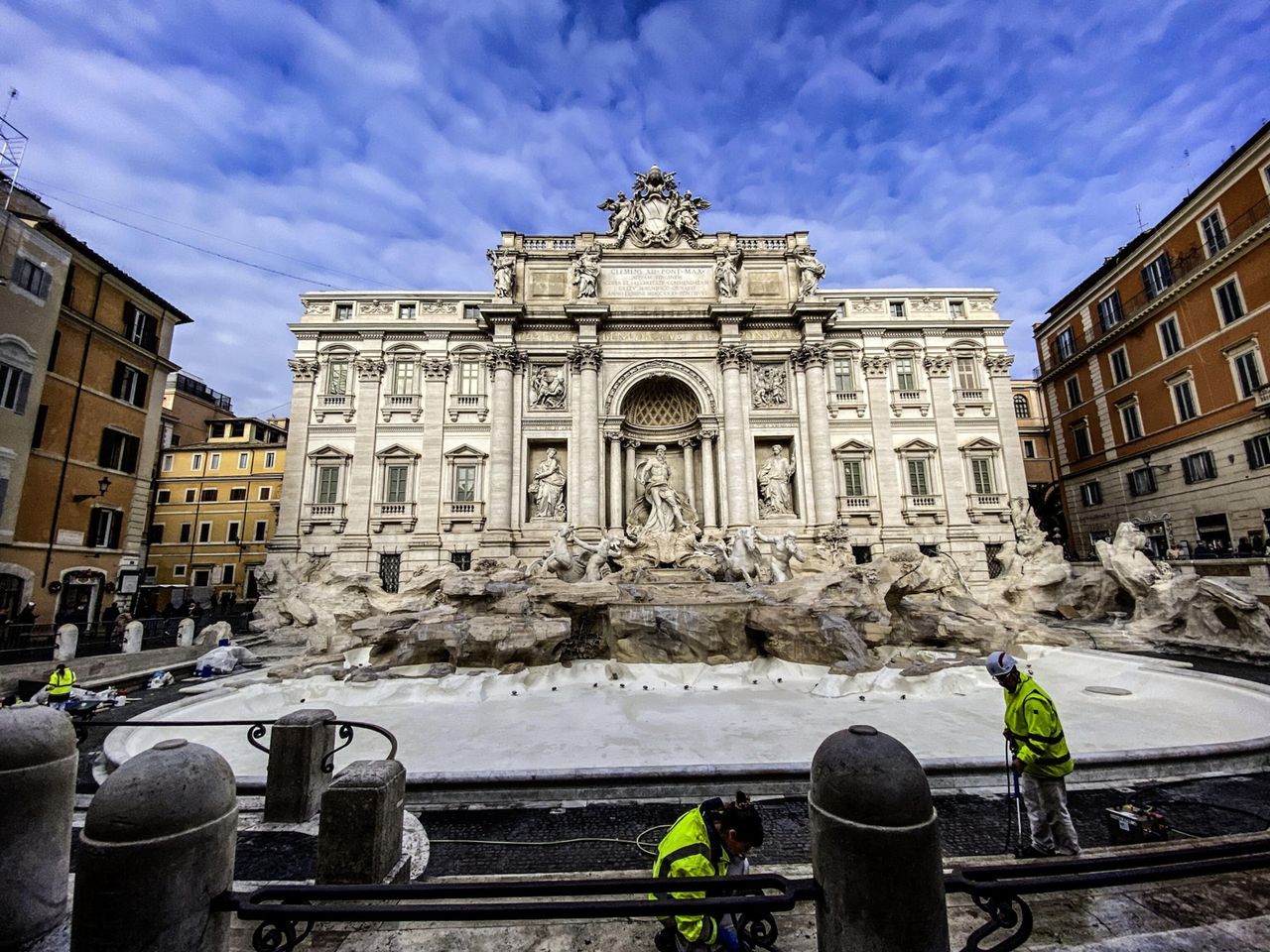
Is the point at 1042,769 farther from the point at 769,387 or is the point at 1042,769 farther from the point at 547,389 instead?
the point at 547,389

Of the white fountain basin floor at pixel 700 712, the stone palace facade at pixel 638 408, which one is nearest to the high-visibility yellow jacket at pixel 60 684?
the white fountain basin floor at pixel 700 712

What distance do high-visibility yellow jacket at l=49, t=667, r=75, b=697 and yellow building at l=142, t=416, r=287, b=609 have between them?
27.3 m

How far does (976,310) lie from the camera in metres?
28.7

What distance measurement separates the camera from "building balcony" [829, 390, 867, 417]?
89.5ft

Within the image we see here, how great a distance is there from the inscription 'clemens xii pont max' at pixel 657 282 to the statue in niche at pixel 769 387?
15.5ft

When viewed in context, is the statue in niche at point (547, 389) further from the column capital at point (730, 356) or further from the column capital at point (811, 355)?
the column capital at point (811, 355)

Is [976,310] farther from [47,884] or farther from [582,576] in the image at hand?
[47,884]

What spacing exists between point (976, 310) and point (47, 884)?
35.3 m

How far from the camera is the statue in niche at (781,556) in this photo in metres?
17.7

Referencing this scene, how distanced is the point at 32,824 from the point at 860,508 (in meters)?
27.2

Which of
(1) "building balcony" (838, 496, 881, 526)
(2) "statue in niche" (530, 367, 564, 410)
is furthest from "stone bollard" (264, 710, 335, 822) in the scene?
(1) "building balcony" (838, 496, 881, 526)

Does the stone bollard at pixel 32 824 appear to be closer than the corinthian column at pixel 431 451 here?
Yes

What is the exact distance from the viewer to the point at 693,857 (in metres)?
3.19

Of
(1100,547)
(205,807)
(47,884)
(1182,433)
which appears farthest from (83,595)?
(1182,433)
